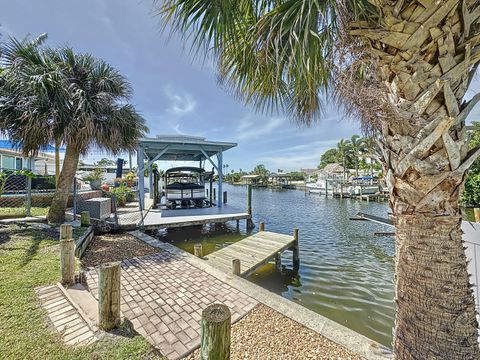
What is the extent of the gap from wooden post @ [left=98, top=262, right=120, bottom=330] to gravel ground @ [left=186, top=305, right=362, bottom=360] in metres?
1.13

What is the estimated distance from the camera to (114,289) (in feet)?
9.31

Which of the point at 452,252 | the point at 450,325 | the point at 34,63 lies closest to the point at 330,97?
the point at 452,252

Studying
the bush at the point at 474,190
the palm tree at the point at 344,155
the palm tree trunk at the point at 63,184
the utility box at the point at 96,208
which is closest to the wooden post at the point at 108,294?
the utility box at the point at 96,208

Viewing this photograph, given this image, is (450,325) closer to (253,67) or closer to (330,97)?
(330,97)

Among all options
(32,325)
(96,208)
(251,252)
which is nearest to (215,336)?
(32,325)

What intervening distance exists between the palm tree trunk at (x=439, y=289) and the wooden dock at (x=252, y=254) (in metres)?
3.84

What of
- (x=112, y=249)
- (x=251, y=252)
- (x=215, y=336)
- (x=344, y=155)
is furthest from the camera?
(x=344, y=155)

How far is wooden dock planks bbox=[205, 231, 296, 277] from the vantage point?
606 cm

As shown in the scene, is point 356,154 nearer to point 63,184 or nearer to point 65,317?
point 65,317

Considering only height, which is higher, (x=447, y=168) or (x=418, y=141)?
(x=418, y=141)

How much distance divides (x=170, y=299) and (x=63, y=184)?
689cm

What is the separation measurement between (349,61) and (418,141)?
3.43 ft

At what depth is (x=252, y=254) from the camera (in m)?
6.89

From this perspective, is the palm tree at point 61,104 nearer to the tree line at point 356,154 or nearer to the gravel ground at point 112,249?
the gravel ground at point 112,249
